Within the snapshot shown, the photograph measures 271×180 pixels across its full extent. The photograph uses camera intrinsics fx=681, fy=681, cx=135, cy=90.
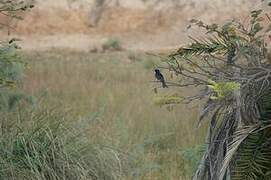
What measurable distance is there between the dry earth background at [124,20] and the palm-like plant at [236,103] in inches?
897

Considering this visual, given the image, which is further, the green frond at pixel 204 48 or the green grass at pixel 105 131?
the green grass at pixel 105 131

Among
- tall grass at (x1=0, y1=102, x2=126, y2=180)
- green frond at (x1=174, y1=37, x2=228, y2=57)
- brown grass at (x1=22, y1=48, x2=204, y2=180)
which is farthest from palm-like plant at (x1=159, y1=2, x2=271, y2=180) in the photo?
tall grass at (x1=0, y1=102, x2=126, y2=180)

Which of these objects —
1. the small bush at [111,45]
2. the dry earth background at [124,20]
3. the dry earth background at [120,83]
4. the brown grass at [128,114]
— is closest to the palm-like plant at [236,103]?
the dry earth background at [120,83]

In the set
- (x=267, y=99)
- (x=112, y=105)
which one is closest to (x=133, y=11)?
(x=112, y=105)

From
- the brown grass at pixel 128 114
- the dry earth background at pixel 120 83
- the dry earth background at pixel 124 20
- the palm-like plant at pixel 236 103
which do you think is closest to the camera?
the palm-like plant at pixel 236 103

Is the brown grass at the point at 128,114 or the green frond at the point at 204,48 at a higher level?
the green frond at the point at 204,48

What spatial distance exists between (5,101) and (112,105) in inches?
156

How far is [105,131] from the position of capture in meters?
7.05

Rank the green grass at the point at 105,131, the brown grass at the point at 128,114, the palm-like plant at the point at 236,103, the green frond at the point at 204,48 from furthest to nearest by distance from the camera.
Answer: the brown grass at the point at 128,114
the green grass at the point at 105,131
the green frond at the point at 204,48
the palm-like plant at the point at 236,103

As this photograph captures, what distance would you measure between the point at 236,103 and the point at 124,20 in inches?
1049

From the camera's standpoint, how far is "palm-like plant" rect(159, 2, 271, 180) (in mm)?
3814

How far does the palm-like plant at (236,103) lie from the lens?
3814mm

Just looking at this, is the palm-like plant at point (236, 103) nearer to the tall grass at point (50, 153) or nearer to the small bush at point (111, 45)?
the tall grass at point (50, 153)

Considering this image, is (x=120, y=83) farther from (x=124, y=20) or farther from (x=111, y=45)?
(x=124, y=20)
